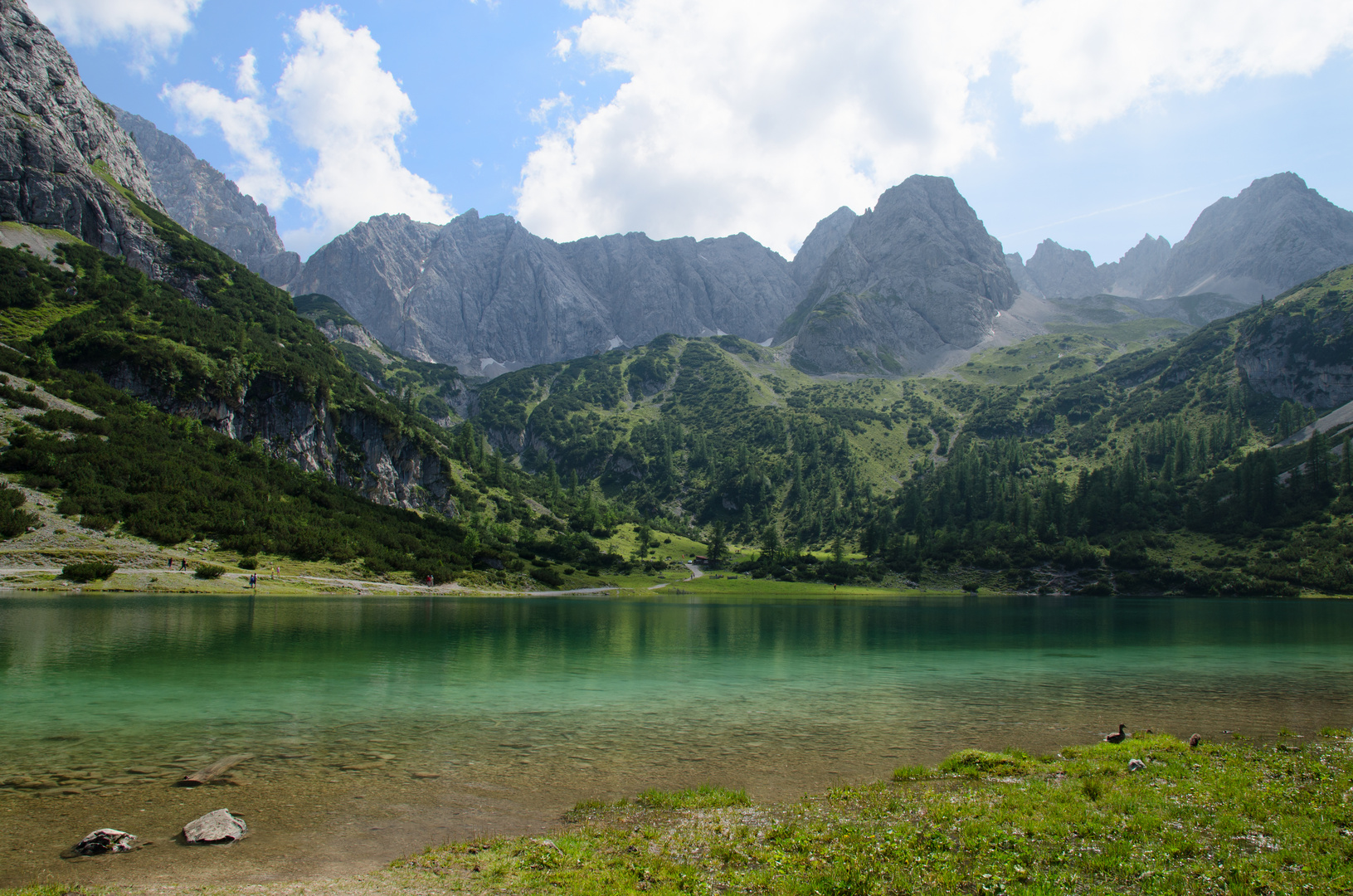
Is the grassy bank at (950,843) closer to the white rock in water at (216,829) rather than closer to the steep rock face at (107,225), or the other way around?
the white rock in water at (216,829)

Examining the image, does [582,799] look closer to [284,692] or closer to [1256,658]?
[284,692]

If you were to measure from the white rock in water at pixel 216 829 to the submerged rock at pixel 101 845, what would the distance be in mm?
1113

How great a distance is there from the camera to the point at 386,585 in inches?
4820

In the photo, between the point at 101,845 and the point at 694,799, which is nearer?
the point at 101,845

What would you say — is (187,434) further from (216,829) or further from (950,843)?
(950,843)

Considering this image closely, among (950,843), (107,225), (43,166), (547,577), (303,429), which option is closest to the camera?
(950,843)

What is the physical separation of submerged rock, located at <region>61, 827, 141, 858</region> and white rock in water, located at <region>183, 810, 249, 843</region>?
1113mm

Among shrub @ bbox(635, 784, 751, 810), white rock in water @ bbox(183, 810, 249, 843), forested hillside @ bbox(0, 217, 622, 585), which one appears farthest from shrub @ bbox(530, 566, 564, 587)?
white rock in water @ bbox(183, 810, 249, 843)

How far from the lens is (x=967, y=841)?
15.3 meters

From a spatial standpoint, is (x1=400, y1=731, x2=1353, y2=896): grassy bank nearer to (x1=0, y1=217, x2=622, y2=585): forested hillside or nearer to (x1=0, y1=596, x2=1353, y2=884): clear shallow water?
(x1=0, y1=596, x2=1353, y2=884): clear shallow water

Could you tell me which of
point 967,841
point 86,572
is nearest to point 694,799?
point 967,841

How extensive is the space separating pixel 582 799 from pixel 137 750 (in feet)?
55.4

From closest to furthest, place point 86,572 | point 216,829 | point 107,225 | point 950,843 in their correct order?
point 950,843 → point 216,829 → point 86,572 → point 107,225

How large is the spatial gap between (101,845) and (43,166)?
247m
